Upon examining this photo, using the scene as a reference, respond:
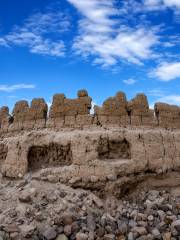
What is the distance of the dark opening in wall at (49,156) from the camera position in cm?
813

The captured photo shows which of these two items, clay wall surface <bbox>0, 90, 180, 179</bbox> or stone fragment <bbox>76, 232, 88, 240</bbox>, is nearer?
stone fragment <bbox>76, 232, 88, 240</bbox>

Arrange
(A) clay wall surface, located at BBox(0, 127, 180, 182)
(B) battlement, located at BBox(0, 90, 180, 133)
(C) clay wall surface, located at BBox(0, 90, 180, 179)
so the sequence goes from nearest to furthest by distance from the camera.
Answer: (A) clay wall surface, located at BBox(0, 127, 180, 182) < (C) clay wall surface, located at BBox(0, 90, 180, 179) < (B) battlement, located at BBox(0, 90, 180, 133)

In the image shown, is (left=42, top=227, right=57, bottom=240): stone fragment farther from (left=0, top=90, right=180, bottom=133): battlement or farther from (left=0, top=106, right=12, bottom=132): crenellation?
(left=0, top=106, right=12, bottom=132): crenellation

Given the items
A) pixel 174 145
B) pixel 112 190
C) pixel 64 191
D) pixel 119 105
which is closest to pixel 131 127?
pixel 119 105

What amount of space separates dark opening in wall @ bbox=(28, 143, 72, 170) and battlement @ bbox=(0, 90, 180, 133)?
0.64 metres

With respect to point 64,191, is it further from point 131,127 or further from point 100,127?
point 131,127

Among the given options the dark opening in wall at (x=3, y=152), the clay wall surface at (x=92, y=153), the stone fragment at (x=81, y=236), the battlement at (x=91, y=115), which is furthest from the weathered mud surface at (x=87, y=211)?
the battlement at (x=91, y=115)

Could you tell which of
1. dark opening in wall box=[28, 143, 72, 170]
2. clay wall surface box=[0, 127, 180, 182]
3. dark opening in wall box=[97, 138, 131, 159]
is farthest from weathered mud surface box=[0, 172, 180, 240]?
dark opening in wall box=[97, 138, 131, 159]

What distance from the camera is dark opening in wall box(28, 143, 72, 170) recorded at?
8.13 meters

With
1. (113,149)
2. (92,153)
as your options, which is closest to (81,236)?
(92,153)

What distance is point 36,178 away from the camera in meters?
7.76

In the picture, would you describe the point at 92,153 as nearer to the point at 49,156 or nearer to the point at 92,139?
the point at 92,139

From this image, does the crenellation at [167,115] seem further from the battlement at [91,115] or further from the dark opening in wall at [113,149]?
the dark opening in wall at [113,149]

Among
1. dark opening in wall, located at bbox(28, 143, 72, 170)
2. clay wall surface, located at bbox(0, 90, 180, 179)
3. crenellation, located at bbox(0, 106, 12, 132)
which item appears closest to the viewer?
clay wall surface, located at bbox(0, 90, 180, 179)
